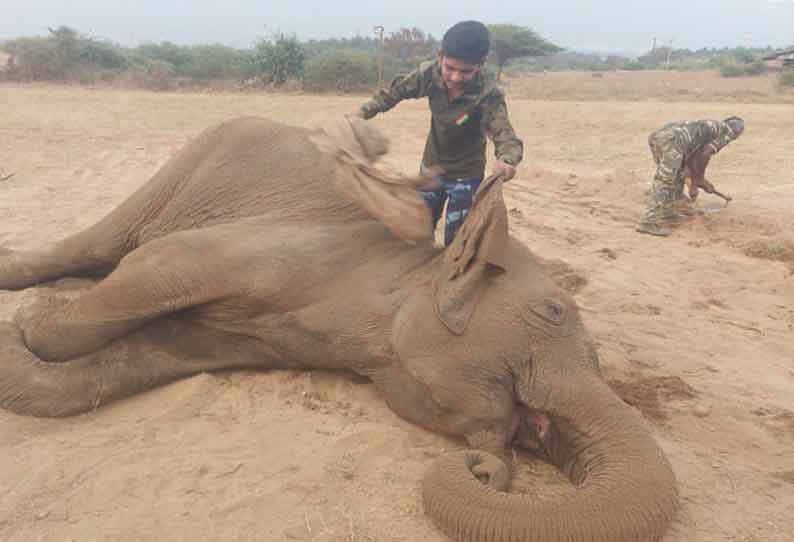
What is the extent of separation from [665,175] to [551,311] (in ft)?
18.6

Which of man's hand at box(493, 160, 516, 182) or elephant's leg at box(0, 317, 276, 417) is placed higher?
man's hand at box(493, 160, 516, 182)

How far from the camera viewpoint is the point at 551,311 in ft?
10.4

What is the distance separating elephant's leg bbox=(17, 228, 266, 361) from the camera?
11.8 ft

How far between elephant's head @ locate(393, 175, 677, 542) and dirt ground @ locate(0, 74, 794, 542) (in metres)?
0.19

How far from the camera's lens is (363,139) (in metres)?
3.83

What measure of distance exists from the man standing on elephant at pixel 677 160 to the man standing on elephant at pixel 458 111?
133 inches

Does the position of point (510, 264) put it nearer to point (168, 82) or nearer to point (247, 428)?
point (247, 428)

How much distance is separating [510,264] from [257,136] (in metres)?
1.97

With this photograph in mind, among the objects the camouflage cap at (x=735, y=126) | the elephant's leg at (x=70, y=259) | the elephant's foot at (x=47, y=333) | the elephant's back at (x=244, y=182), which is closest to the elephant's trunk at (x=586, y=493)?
the elephant's back at (x=244, y=182)

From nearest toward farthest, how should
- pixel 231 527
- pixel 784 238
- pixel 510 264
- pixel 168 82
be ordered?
pixel 231 527 → pixel 510 264 → pixel 784 238 → pixel 168 82

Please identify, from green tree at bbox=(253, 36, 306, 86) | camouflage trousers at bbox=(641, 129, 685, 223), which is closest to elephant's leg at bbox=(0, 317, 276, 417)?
camouflage trousers at bbox=(641, 129, 685, 223)

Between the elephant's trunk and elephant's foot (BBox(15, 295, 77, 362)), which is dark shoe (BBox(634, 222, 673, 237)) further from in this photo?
elephant's foot (BBox(15, 295, 77, 362))

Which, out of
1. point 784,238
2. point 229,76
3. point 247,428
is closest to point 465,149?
point 247,428

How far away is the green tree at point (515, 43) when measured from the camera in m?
38.8
